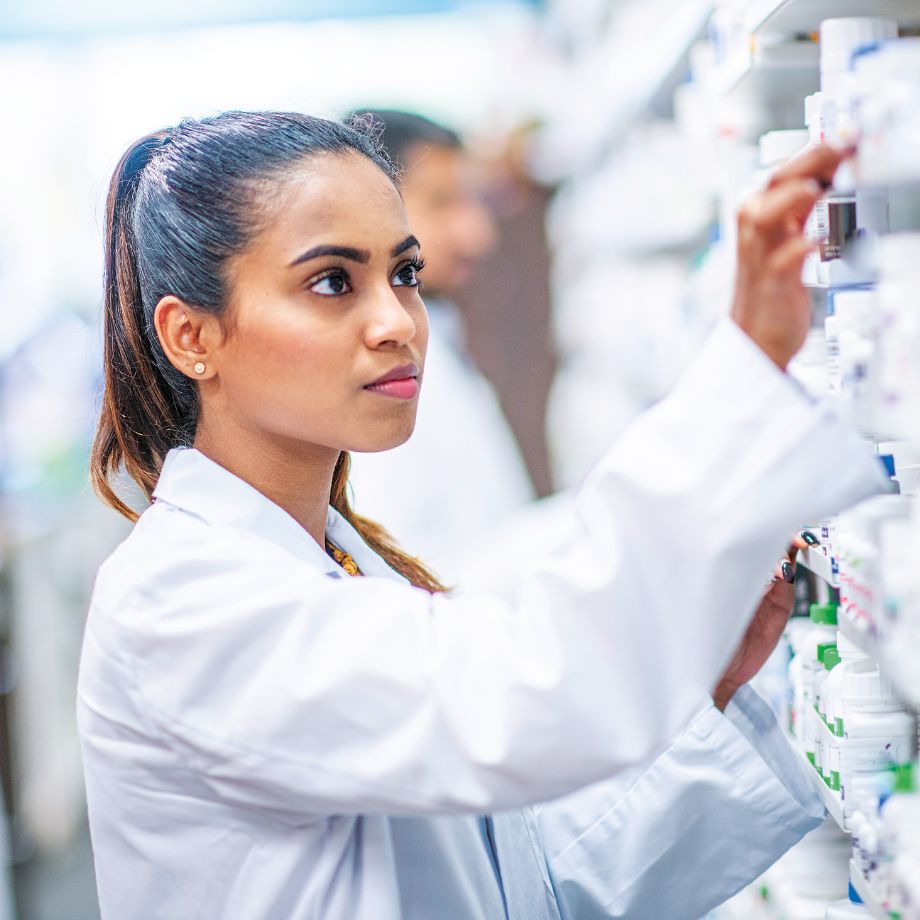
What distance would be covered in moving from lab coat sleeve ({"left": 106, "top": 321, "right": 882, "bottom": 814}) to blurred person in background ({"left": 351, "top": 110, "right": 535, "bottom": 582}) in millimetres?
2295

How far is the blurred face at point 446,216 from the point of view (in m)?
3.96

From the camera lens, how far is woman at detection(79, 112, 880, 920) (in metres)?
0.89

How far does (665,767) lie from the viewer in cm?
137

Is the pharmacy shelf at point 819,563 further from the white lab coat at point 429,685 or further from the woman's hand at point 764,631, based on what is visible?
the white lab coat at point 429,685

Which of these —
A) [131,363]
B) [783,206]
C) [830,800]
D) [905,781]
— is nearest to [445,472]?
[131,363]

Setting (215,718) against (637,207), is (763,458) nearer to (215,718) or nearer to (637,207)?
(215,718)

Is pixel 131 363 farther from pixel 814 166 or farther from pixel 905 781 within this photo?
pixel 905 781

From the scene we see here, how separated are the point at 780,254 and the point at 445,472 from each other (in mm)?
2876

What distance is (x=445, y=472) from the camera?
12.2ft

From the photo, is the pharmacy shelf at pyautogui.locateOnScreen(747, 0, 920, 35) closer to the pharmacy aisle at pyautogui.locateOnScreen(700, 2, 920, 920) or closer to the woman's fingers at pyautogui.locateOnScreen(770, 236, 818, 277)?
the pharmacy aisle at pyautogui.locateOnScreen(700, 2, 920, 920)

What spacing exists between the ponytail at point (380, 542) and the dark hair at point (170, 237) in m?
0.26

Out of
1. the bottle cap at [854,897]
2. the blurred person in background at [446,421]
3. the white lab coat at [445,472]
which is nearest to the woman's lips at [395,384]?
the bottle cap at [854,897]

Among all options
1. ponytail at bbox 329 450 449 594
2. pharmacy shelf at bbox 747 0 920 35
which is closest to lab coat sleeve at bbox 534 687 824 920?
ponytail at bbox 329 450 449 594

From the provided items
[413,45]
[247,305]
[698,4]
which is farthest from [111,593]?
[413,45]
